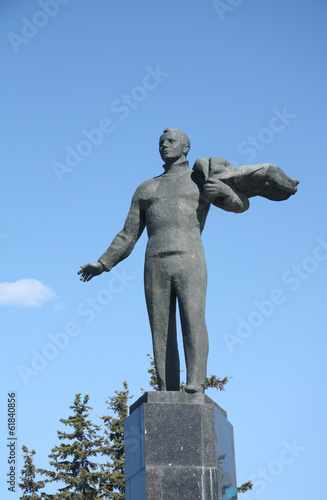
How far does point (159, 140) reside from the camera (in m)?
8.39

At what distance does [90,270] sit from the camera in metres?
8.43

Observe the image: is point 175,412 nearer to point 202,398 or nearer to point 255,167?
point 202,398

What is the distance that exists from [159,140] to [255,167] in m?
1.27

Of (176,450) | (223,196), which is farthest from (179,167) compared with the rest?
(176,450)

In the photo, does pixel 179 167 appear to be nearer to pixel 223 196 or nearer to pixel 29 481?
pixel 223 196

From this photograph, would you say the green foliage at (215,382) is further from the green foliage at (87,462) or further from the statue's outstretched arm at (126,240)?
the statue's outstretched arm at (126,240)

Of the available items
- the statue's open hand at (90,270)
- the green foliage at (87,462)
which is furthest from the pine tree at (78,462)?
the statue's open hand at (90,270)

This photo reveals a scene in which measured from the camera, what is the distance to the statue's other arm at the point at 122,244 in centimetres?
844

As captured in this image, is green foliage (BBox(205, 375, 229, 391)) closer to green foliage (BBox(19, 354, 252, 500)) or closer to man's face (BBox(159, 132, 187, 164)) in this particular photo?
green foliage (BBox(19, 354, 252, 500))

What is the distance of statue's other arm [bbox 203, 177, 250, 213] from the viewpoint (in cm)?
775

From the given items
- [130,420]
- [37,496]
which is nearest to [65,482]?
[37,496]

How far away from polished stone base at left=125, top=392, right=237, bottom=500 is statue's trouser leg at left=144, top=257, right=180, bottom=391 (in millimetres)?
445

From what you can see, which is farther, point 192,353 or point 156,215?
point 156,215

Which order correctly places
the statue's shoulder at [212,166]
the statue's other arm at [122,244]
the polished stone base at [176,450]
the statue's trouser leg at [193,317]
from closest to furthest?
the polished stone base at [176,450], the statue's trouser leg at [193,317], the statue's shoulder at [212,166], the statue's other arm at [122,244]
